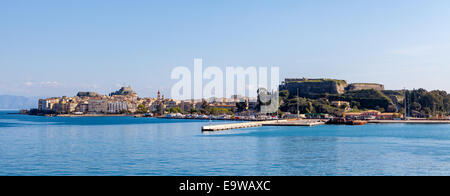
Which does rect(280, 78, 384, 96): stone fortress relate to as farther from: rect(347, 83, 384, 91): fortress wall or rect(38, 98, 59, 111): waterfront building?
rect(38, 98, 59, 111): waterfront building

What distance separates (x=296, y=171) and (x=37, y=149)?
73.8 ft

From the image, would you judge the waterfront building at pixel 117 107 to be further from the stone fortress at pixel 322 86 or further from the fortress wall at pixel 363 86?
the fortress wall at pixel 363 86

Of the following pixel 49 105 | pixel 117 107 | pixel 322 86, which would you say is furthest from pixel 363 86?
pixel 49 105

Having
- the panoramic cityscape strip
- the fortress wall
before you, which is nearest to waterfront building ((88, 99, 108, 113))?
the panoramic cityscape strip

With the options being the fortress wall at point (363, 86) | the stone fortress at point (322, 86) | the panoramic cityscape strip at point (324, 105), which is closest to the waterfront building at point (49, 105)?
the panoramic cityscape strip at point (324, 105)

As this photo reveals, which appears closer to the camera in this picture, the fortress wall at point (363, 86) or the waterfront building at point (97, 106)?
the fortress wall at point (363, 86)

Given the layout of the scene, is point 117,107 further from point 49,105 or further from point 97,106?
point 49,105

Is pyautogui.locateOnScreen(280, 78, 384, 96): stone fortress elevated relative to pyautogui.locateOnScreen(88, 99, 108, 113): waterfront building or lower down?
elevated

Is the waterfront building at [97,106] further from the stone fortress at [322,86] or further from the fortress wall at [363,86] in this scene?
the fortress wall at [363,86]

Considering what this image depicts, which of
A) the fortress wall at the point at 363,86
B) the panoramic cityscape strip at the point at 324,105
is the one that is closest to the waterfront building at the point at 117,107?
the panoramic cityscape strip at the point at 324,105

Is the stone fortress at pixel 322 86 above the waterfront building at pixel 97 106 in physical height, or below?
above

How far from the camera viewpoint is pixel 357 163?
2719 centimetres
